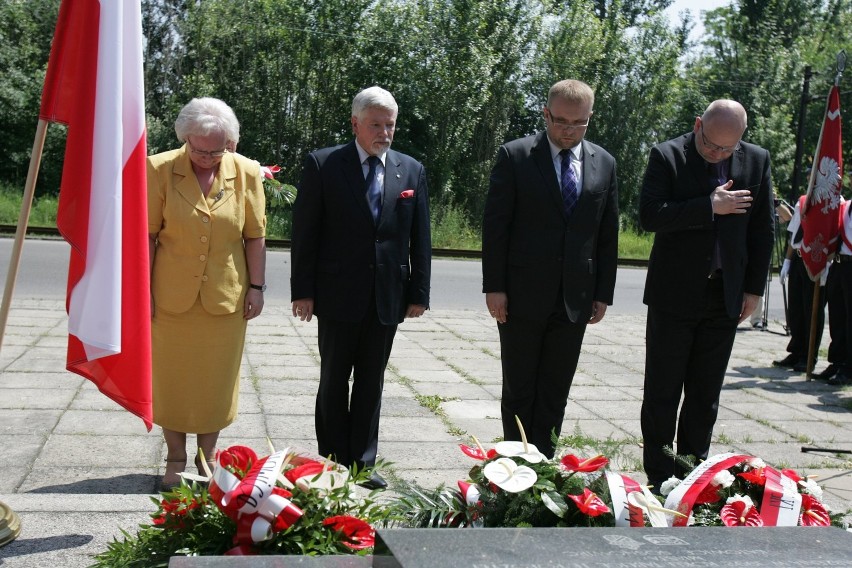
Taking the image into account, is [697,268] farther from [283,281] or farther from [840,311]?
[283,281]

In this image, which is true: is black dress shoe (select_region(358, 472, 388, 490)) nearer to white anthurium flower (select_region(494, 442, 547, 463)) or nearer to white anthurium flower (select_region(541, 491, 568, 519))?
white anthurium flower (select_region(494, 442, 547, 463))

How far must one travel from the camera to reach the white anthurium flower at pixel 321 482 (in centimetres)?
264

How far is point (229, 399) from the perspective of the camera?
463 centimetres

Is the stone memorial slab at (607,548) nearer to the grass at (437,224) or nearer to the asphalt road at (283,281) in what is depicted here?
the asphalt road at (283,281)

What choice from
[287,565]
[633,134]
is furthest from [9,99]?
[287,565]

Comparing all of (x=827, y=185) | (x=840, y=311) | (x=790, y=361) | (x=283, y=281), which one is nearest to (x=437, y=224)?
(x=283, y=281)

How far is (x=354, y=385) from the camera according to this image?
15.5 ft

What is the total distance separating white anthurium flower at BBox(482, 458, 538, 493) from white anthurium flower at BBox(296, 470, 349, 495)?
1.37 feet

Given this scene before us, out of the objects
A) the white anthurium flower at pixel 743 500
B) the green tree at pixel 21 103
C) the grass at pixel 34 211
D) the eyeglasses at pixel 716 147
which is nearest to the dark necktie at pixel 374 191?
the eyeglasses at pixel 716 147

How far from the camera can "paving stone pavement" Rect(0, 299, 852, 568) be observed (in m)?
3.78

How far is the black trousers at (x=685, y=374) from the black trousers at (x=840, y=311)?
438 centimetres

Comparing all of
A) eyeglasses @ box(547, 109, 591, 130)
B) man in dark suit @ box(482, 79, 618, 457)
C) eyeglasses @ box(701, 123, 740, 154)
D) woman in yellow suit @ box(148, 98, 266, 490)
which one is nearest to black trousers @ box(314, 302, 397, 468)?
woman in yellow suit @ box(148, 98, 266, 490)

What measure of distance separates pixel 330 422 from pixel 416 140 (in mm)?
26864

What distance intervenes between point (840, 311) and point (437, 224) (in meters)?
16.5
